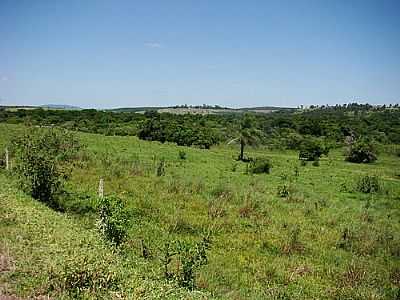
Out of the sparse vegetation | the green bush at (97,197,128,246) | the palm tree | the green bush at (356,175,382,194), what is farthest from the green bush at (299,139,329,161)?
the green bush at (97,197,128,246)

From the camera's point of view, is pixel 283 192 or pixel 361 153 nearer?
pixel 283 192

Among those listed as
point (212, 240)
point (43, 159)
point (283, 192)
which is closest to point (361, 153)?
point (283, 192)

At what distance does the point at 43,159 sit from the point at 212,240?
6491 millimetres

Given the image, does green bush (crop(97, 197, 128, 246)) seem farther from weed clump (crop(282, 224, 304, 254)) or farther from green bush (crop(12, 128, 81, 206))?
green bush (crop(12, 128, 81, 206))

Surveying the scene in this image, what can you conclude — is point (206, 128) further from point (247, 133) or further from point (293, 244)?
point (293, 244)

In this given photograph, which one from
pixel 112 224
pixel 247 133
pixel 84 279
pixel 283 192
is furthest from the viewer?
pixel 247 133

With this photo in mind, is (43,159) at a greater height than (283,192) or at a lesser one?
greater

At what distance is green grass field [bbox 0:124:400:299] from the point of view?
7652mm

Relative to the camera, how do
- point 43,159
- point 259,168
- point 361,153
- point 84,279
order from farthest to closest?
point 361,153 < point 259,168 < point 43,159 < point 84,279

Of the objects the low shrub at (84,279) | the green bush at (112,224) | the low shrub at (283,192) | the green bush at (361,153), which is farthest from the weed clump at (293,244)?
the green bush at (361,153)

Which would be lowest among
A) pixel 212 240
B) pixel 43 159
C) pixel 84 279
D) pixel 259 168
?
pixel 259 168

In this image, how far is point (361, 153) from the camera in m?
46.6

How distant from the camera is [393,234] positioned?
14297 mm

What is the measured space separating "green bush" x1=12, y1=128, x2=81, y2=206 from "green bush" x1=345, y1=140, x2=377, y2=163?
37.7 meters
